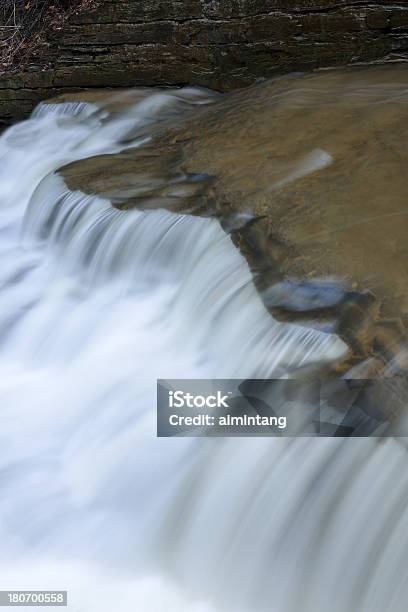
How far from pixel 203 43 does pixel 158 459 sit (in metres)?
3.34

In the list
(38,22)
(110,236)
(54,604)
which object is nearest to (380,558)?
(54,604)

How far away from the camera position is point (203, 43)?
5828mm

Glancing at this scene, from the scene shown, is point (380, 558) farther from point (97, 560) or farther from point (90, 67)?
point (90, 67)

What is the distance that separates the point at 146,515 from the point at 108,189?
186 centimetres

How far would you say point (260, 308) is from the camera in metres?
3.31
